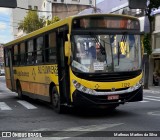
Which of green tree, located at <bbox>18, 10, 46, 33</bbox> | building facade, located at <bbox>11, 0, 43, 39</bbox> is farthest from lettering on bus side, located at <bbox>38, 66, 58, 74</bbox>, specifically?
building facade, located at <bbox>11, 0, 43, 39</bbox>

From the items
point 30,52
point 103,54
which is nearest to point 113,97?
point 103,54

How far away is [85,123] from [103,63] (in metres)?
1.97

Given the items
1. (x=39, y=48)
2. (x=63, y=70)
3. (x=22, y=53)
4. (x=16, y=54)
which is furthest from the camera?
(x=16, y=54)

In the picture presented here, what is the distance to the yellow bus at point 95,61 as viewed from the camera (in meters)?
10.8

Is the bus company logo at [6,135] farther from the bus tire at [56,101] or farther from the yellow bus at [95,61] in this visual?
the bus tire at [56,101]

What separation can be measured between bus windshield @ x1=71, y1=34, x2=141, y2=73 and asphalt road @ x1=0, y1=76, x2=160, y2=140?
5.18 feet

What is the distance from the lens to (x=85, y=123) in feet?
33.8

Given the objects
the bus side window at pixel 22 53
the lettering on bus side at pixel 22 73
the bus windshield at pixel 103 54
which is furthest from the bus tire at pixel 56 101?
the bus side window at pixel 22 53

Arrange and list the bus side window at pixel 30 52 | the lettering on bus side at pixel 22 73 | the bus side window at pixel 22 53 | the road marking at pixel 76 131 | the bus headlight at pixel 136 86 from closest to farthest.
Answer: the road marking at pixel 76 131, the bus headlight at pixel 136 86, the bus side window at pixel 30 52, the lettering on bus side at pixel 22 73, the bus side window at pixel 22 53

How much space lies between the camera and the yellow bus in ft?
35.5

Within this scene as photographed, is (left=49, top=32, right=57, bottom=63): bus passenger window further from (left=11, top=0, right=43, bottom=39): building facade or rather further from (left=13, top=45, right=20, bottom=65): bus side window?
(left=11, top=0, right=43, bottom=39): building facade

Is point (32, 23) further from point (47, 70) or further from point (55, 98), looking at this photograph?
point (55, 98)

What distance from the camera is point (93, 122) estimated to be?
10.4 metres

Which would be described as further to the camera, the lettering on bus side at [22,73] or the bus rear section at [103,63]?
the lettering on bus side at [22,73]
